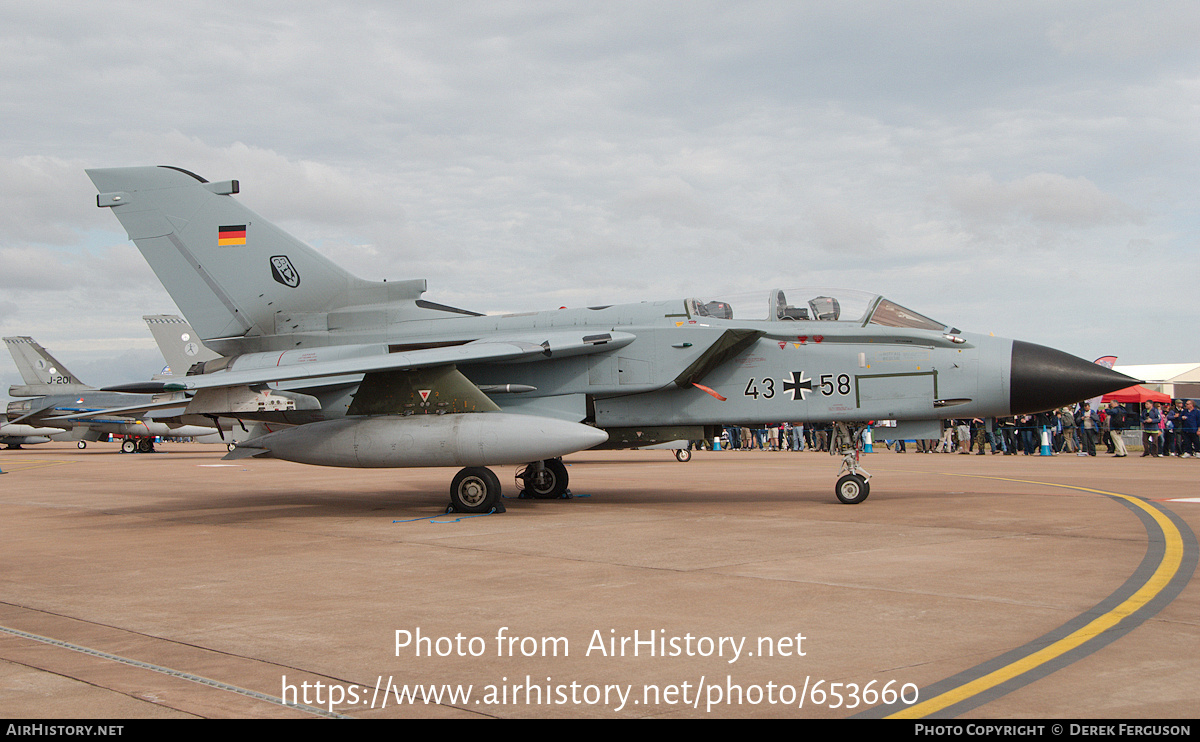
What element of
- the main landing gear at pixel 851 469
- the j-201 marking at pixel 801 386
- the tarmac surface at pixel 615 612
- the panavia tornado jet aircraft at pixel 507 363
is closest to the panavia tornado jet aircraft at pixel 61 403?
the panavia tornado jet aircraft at pixel 507 363

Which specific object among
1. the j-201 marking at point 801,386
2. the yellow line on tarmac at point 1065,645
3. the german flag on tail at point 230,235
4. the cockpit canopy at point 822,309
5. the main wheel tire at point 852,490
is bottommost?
the yellow line on tarmac at point 1065,645

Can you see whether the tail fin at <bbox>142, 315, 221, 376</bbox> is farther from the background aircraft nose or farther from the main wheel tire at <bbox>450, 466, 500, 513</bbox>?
the background aircraft nose

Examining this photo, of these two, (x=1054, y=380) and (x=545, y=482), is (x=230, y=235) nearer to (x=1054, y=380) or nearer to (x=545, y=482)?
(x=545, y=482)

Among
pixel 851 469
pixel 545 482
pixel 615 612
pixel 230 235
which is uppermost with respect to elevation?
pixel 230 235

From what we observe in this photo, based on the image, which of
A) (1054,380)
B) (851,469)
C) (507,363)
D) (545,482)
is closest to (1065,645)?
(1054,380)

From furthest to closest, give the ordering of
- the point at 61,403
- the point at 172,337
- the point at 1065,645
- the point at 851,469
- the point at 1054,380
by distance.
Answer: the point at 61,403, the point at 172,337, the point at 851,469, the point at 1054,380, the point at 1065,645

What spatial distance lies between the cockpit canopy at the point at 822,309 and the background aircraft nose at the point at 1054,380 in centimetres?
111

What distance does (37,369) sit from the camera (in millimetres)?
40000

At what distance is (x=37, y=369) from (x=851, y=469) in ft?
131

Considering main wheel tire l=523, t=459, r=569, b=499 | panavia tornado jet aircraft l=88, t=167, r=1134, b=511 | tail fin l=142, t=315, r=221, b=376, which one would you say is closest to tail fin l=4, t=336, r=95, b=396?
tail fin l=142, t=315, r=221, b=376

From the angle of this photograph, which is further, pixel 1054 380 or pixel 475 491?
pixel 475 491

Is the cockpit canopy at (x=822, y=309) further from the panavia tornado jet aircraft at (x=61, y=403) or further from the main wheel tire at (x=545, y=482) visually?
the panavia tornado jet aircraft at (x=61, y=403)

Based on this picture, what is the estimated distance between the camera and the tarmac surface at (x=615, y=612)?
3828mm

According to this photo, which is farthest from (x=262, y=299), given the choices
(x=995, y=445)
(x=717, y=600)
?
(x=995, y=445)
